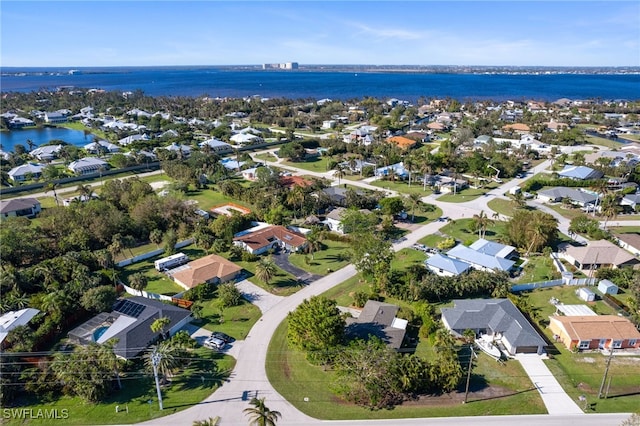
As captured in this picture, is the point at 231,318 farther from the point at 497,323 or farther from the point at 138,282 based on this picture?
the point at 497,323

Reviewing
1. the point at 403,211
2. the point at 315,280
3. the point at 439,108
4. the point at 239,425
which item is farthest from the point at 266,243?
the point at 439,108

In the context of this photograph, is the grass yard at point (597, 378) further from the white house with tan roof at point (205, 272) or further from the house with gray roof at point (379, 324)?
the white house with tan roof at point (205, 272)

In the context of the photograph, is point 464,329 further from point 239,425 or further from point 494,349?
point 239,425

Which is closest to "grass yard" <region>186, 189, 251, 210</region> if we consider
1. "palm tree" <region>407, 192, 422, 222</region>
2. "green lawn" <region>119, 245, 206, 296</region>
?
"green lawn" <region>119, 245, 206, 296</region>

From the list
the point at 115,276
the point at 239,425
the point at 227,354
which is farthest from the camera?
the point at 115,276

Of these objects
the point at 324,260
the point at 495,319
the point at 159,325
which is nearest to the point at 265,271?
the point at 324,260

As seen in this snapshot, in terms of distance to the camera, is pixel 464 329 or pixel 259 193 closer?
pixel 464 329

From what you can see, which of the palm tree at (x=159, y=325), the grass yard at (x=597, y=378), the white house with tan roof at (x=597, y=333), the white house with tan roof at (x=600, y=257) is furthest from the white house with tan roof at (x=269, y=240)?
the white house with tan roof at (x=600, y=257)
